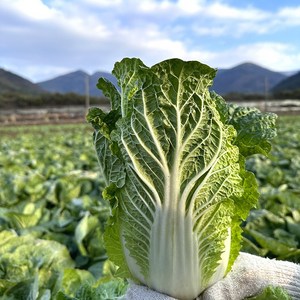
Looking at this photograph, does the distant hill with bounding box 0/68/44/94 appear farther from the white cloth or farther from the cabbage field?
the white cloth

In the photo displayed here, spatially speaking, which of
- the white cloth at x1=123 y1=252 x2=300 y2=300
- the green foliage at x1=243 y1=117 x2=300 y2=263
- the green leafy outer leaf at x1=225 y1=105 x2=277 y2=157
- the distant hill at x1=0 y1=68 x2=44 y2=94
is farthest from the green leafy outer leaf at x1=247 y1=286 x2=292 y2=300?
the distant hill at x1=0 y1=68 x2=44 y2=94

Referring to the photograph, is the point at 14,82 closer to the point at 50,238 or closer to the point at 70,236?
the point at 70,236

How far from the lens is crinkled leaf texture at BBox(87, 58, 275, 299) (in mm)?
1607

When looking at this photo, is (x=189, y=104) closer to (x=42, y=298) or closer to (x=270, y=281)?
(x=270, y=281)

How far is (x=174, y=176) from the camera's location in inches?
63.5

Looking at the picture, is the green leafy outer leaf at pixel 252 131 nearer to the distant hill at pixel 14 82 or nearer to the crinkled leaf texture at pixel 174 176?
the crinkled leaf texture at pixel 174 176

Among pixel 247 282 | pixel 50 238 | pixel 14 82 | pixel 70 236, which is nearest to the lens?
pixel 247 282

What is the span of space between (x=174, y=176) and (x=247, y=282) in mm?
549

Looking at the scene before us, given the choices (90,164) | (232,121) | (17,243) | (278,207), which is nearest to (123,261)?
(232,121)

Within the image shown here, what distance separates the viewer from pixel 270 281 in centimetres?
182

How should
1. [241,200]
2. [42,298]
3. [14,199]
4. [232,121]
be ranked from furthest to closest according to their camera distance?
[14,199], [42,298], [232,121], [241,200]

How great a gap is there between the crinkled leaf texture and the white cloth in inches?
1.9

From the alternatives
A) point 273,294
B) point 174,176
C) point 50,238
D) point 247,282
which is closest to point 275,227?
point 50,238

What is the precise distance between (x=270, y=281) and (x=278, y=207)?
2494 millimetres
